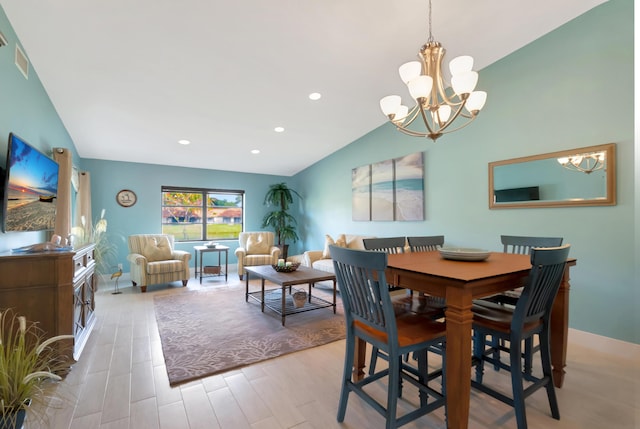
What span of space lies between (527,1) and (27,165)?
4.38 meters

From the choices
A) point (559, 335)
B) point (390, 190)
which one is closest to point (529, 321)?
point (559, 335)

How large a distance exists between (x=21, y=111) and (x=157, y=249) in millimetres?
2937

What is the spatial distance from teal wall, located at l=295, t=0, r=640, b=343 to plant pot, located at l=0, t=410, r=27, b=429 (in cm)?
360

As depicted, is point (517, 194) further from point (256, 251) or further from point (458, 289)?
point (256, 251)

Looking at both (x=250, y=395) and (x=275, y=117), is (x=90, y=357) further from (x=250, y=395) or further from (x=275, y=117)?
(x=275, y=117)

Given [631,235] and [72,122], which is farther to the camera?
[72,122]

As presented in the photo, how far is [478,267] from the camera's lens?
68.9 inches

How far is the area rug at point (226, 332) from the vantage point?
239cm

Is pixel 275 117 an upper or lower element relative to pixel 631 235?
upper

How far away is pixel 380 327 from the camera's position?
59.9 inches

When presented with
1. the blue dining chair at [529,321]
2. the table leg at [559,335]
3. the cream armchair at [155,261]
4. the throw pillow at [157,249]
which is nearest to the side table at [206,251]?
the cream armchair at [155,261]

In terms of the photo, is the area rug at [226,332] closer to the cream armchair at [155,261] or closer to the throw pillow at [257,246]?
the cream armchair at [155,261]

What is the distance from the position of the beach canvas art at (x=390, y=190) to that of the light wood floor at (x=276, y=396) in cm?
241

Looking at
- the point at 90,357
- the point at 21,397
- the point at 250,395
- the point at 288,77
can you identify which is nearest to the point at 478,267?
the point at 250,395
